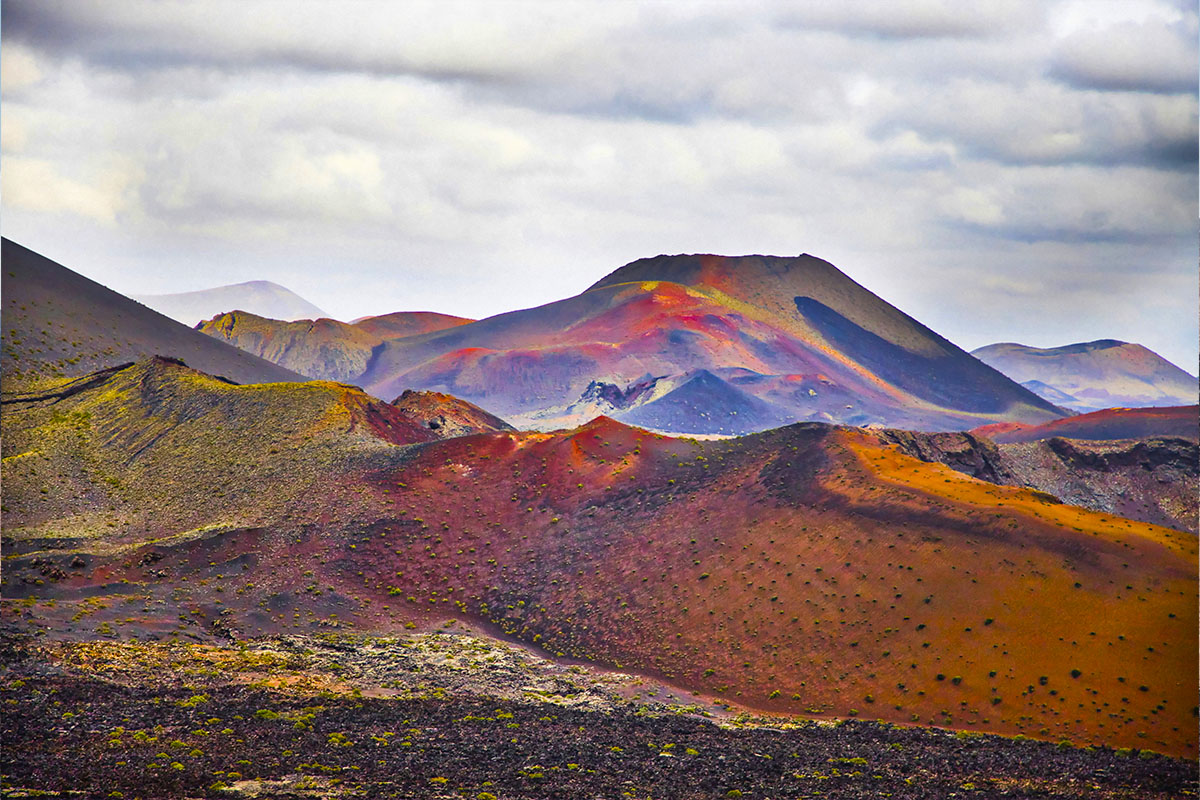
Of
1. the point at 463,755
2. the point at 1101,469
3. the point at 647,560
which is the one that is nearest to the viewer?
the point at 463,755

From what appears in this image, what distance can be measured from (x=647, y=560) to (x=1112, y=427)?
5192 inches

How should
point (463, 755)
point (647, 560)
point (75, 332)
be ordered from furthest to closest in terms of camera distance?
point (75, 332) < point (647, 560) < point (463, 755)

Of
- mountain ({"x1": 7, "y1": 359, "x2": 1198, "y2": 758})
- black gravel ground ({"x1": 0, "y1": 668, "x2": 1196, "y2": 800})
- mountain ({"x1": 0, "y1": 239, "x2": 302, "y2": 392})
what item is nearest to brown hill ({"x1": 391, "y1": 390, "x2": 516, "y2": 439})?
mountain ({"x1": 7, "y1": 359, "x2": 1198, "y2": 758})

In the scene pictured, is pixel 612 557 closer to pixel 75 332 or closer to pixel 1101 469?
pixel 1101 469

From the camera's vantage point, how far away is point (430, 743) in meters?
31.3

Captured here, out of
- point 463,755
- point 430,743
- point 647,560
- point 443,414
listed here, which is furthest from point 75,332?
point 463,755

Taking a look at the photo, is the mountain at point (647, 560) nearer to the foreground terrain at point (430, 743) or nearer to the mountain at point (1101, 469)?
the foreground terrain at point (430, 743)

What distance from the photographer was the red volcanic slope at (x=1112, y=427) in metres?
152

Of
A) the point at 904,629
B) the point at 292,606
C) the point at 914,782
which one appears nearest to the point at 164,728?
the point at 292,606

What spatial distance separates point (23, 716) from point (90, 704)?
214cm

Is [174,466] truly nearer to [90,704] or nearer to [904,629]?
[90,704]

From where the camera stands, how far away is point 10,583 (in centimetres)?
4500

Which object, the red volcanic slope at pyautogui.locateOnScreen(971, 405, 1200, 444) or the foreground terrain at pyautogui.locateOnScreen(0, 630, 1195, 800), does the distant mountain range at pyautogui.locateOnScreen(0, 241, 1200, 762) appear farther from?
the red volcanic slope at pyautogui.locateOnScreen(971, 405, 1200, 444)

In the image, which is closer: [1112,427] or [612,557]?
[612,557]
